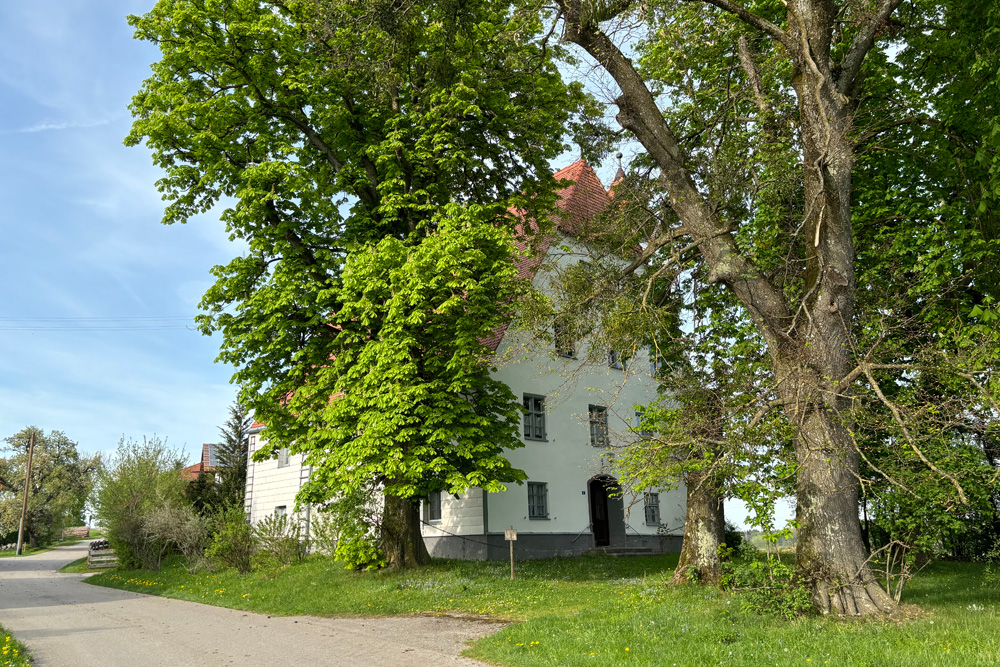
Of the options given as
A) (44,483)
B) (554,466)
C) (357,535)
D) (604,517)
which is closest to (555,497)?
(554,466)

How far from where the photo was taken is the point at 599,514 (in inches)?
992

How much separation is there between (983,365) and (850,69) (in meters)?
4.85

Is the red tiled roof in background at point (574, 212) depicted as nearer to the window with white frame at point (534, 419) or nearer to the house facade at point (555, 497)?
the house facade at point (555, 497)

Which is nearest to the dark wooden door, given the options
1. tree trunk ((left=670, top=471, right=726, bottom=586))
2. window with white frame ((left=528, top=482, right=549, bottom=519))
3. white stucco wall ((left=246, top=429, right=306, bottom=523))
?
window with white frame ((left=528, top=482, right=549, bottom=519))

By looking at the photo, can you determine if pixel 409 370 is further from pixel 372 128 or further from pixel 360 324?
pixel 372 128

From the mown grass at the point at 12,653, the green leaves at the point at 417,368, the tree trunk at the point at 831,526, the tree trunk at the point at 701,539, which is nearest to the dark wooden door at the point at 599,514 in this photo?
the green leaves at the point at 417,368

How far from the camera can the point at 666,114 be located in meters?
15.8

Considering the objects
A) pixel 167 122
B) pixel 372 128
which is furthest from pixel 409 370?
pixel 167 122

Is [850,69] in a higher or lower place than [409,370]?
higher

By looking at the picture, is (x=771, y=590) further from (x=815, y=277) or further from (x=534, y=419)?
(x=534, y=419)

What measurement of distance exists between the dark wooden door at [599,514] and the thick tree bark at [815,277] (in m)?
15.2

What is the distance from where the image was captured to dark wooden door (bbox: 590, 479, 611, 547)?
81.5 ft

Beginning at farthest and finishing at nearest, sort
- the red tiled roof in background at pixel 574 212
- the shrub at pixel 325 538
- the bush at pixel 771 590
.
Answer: the shrub at pixel 325 538 → the red tiled roof in background at pixel 574 212 → the bush at pixel 771 590

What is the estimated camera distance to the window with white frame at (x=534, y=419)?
74.1ft
